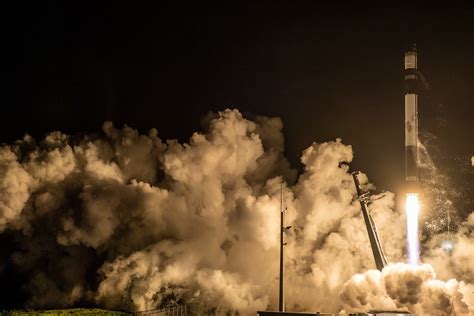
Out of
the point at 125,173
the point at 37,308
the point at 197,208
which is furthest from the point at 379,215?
the point at 37,308

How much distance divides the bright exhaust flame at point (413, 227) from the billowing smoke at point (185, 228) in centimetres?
263

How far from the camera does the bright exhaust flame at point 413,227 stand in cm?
4422

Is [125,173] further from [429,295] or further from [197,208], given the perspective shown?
[429,295]

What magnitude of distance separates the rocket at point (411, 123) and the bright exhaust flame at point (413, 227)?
0.63 m

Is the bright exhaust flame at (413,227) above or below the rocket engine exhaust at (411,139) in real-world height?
below

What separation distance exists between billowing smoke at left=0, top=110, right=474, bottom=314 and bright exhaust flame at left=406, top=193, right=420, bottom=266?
2629 millimetres

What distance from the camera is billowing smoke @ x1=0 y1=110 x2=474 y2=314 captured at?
48.0 metres

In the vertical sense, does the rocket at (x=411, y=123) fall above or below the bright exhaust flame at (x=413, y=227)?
above

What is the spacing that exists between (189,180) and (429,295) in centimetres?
1731

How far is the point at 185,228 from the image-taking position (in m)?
49.5

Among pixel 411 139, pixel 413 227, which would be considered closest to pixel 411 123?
pixel 411 139

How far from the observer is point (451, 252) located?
49688 mm

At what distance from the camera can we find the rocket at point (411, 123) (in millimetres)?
44250

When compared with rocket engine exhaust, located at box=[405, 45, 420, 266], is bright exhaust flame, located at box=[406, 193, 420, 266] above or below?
below
